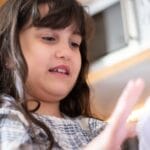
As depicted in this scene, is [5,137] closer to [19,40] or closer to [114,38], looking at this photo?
[19,40]

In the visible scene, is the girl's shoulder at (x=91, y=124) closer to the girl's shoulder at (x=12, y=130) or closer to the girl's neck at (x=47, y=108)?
the girl's neck at (x=47, y=108)

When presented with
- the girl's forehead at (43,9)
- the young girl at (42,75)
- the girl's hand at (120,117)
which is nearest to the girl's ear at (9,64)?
the young girl at (42,75)

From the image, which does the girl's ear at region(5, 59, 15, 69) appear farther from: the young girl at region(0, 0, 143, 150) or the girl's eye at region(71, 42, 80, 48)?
the girl's eye at region(71, 42, 80, 48)

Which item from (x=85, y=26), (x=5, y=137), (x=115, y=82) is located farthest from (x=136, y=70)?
(x=5, y=137)

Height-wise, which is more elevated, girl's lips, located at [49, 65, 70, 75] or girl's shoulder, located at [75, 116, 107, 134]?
girl's lips, located at [49, 65, 70, 75]

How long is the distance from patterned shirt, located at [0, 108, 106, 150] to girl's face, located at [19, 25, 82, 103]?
6cm

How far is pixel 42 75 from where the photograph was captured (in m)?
0.77

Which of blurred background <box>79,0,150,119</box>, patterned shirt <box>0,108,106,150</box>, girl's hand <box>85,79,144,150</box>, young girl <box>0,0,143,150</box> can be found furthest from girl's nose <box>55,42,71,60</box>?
blurred background <box>79,0,150,119</box>

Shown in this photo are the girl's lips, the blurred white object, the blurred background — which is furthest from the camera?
the blurred background

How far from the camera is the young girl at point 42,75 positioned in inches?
27.4

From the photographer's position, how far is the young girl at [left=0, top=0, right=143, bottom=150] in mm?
697

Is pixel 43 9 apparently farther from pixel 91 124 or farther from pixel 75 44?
pixel 91 124

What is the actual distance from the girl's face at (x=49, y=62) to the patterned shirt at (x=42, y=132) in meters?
0.06

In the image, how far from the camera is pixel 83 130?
2.56 ft
